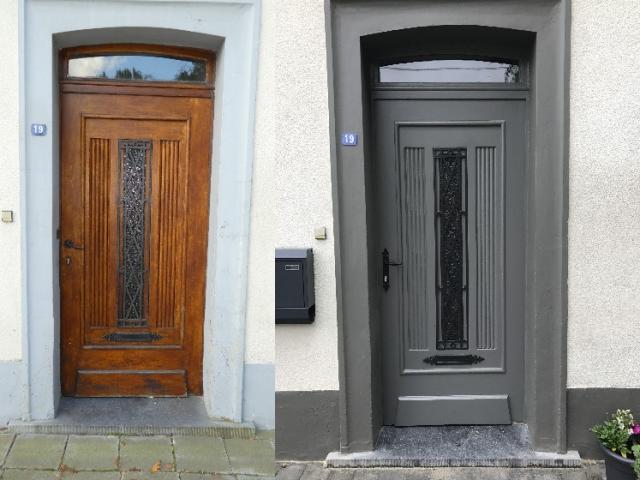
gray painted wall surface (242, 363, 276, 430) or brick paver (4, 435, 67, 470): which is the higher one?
gray painted wall surface (242, 363, 276, 430)

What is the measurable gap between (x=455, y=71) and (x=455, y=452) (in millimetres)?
2429

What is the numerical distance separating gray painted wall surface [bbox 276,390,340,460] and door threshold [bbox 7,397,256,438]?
1.38 feet

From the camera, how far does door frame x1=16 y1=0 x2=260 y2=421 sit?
4.59 m

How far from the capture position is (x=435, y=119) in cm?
469

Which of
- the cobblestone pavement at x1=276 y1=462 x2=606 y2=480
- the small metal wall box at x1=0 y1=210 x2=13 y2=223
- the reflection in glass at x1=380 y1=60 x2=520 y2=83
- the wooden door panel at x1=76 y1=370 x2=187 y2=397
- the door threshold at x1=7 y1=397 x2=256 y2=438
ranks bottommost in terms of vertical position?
the cobblestone pavement at x1=276 y1=462 x2=606 y2=480

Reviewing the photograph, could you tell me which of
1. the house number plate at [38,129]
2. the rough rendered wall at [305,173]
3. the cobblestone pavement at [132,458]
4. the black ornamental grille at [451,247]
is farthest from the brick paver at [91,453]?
the black ornamental grille at [451,247]

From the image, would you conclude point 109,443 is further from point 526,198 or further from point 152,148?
point 526,198

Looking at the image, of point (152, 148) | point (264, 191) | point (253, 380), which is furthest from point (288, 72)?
point (253, 380)

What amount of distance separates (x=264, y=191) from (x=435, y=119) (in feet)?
3.97

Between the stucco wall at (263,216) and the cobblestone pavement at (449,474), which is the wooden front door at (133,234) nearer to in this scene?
the stucco wall at (263,216)

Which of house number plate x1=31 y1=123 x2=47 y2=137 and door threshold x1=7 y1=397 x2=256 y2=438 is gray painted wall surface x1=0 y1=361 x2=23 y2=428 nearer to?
door threshold x1=7 y1=397 x2=256 y2=438

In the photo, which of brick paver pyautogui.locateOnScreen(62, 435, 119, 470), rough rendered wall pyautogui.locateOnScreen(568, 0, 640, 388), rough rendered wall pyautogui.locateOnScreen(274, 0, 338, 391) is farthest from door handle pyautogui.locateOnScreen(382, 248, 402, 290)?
brick paver pyautogui.locateOnScreen(62, 435, 119, 470)

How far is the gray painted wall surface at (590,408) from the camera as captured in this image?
14.8ft

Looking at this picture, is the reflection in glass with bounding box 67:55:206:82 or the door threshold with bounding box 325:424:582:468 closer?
the door threshold with bounding box 325:424:582:468
